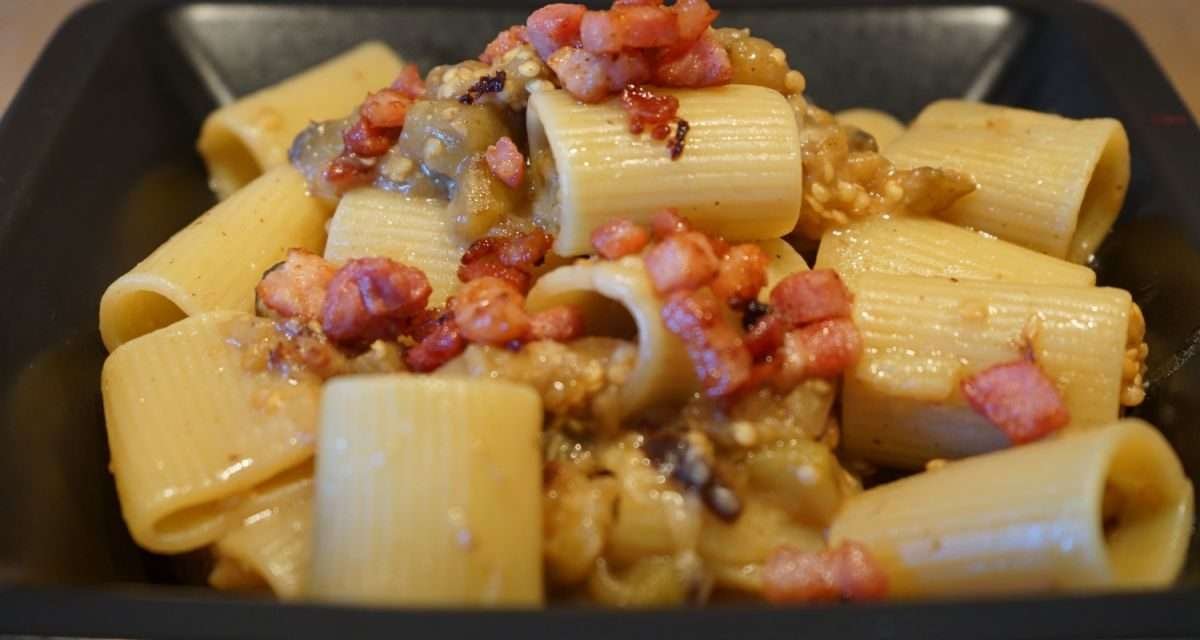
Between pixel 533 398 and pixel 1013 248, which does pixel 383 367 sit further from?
pixel 1013 248

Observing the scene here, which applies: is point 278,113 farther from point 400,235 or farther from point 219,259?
point 400,235

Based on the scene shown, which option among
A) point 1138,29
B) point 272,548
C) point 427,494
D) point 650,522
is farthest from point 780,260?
point 1138,29

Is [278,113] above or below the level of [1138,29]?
above

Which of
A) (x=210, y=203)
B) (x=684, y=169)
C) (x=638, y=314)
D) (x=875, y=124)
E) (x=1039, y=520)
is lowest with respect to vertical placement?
(x=210, y=203)

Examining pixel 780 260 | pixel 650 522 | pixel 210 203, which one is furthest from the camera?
pixel 210 203

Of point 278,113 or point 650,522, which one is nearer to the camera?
point 650,522

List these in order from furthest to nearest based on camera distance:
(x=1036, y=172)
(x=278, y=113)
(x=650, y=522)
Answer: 1. (x=278, y=113)
2. (x=1036, y=172)
3. (x=650, y=522)

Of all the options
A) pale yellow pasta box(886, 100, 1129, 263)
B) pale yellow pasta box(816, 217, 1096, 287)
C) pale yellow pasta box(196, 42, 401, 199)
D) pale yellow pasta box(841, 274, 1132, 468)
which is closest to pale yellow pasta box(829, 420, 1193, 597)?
pale yellow pasta box(841, 274, 1132, 468)
